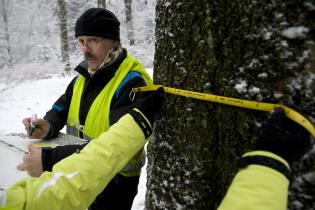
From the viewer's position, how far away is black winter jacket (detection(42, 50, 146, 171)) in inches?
81.6

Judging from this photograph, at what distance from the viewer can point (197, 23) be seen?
5.02ft

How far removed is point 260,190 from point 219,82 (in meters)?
0.61

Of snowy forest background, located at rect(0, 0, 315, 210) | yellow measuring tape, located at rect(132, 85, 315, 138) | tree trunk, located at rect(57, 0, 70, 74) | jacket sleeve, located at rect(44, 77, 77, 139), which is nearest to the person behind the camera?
yellow measuring tape, located at rect(132, 85, 315, 138)

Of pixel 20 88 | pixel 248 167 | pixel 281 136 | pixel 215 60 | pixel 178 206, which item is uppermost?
pixel 215 60

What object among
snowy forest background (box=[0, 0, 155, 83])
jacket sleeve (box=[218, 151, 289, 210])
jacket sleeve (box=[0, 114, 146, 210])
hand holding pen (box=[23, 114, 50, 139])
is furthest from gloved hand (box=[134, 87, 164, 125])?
snowy forest background (box=[0, 0, 155, 83])

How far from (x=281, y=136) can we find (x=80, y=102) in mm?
1910

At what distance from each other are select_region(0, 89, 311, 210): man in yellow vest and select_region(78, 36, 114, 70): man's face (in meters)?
1.12

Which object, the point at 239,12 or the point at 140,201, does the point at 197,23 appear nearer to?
the point at 239,12

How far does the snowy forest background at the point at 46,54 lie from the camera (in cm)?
127

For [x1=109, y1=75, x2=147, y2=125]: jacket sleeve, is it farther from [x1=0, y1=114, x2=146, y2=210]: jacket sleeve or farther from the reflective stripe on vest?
[x1=0, y1=114, x2=146, y2=210]: jacket sleeve

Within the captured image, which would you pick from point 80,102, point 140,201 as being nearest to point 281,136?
point 80,102

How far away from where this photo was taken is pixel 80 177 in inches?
56.9

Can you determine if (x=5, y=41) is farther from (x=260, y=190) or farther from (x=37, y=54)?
(x=260, y=190)

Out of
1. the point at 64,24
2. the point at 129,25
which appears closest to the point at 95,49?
the point at 64,24
